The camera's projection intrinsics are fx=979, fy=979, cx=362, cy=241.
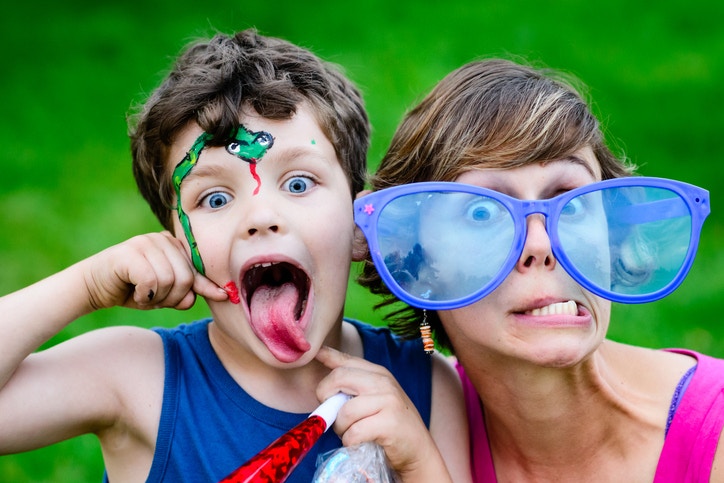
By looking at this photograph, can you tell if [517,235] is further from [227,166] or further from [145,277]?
[145,277]

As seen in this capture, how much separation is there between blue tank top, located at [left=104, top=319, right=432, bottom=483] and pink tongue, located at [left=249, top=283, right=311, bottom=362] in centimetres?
25

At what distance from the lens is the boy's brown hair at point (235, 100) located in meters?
2.51

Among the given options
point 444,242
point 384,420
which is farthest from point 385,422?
point 444,242

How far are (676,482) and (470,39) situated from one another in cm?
410

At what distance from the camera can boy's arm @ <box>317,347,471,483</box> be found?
231 cm

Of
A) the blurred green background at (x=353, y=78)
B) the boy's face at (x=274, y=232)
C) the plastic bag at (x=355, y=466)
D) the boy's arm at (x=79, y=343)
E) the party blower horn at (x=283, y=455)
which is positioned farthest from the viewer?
the blurred green background at (x=353, y=78)

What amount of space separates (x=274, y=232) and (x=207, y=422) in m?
0.56

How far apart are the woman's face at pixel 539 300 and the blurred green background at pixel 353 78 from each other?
6.81ft

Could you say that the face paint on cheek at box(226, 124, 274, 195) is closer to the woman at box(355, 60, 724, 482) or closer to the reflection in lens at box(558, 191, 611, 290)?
the woman at box(355, 60, 724, 482)

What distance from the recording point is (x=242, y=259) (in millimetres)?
2395

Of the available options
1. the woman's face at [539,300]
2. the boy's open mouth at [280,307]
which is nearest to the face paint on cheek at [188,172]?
the boy's open mouth at [280,307]

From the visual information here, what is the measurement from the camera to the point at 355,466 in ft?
7.30

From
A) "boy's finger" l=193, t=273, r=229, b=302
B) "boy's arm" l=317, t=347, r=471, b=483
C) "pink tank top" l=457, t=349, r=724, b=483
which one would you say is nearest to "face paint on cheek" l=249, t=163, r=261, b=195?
"boy's finger" l=193, t=273, r=229, b=302

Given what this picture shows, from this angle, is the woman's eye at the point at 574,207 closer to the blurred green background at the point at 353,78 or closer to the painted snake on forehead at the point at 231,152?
the painted snake on forehead at the point at 231,152
